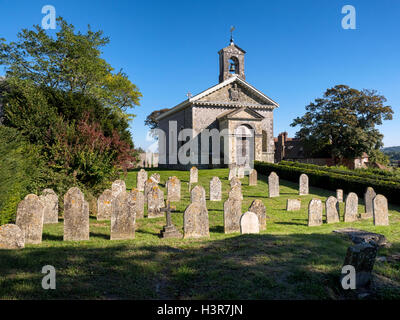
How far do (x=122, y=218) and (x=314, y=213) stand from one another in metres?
6.29

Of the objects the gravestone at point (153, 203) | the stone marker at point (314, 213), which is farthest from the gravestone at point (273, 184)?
the gravestone at point (153, 203)

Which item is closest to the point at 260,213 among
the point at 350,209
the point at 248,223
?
the point at 248,223

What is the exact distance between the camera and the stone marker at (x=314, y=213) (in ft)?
29.0

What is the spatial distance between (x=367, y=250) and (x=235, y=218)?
160 inches

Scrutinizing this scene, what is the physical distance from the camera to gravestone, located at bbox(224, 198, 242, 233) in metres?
7.63

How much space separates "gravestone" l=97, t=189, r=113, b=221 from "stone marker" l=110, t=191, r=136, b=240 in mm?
2276

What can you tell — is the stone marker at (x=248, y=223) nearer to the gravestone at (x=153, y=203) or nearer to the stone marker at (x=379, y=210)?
the gravestone at (x=153, y=203)

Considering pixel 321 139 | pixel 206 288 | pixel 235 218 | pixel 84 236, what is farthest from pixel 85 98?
pixel 321 139

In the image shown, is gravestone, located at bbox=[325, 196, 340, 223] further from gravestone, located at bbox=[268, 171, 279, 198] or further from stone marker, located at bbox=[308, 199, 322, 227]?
gravestone, located at bbox=[268, 171, 279, 198]

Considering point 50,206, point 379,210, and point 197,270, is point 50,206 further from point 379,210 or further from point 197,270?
point 379,210

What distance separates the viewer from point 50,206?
825 cm
